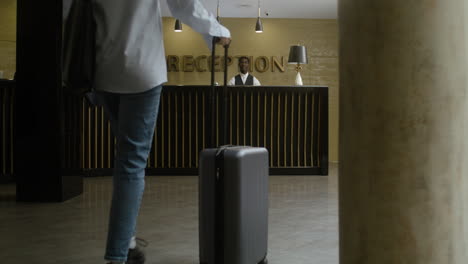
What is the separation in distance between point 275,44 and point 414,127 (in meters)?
10.7

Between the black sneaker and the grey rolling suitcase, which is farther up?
the grey rolling suitcase

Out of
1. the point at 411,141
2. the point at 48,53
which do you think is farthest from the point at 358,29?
the point at 48,53

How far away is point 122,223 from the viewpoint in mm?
1990

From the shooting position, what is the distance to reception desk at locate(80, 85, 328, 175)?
684 cm

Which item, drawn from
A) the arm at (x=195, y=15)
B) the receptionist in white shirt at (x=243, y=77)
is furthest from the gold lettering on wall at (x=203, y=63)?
the arm at (x=195, y=15)

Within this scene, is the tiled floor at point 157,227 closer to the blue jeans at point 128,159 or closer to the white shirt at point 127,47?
the blue jeans at point 128,159

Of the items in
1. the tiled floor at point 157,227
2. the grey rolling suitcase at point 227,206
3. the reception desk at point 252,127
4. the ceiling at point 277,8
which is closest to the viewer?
the grey rolling suitcase at point 227,206

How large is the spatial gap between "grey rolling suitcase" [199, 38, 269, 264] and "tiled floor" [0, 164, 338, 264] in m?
0.48

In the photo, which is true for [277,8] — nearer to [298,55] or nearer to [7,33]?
[298,55]

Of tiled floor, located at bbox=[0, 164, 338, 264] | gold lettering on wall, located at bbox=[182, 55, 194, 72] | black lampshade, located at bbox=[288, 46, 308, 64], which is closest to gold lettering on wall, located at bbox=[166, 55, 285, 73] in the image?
gold lettering on wall, located at bbox=[182, 55, 194, 72]

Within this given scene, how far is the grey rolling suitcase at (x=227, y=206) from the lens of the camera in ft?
6.40

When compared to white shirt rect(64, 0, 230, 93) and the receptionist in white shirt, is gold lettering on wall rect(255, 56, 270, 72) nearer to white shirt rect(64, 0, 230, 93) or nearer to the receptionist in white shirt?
the receptionist in white shirt

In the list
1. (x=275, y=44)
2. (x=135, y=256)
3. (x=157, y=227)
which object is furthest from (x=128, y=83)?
(x=275, y=44)

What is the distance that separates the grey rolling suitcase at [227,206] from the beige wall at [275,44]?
967 centimetres
